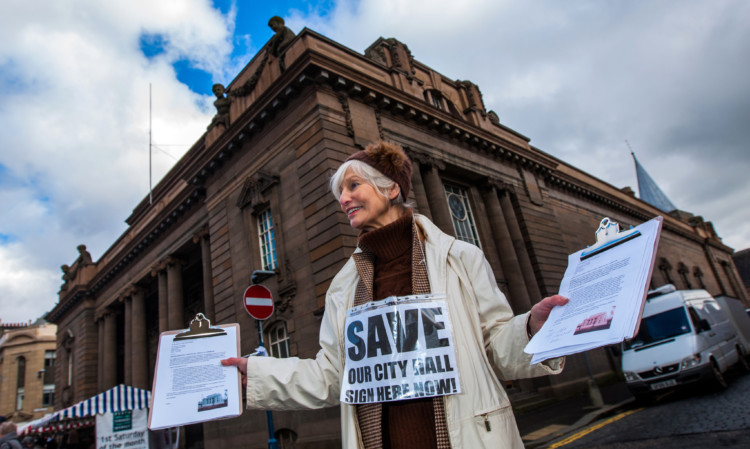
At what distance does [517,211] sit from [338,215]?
11486 millimetres

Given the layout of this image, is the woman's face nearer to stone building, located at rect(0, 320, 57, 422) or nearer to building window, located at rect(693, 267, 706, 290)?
building window, located at rect(693, 267, 706, 290)

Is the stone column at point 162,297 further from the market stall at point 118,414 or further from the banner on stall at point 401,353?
the banner on stall at point 401,353

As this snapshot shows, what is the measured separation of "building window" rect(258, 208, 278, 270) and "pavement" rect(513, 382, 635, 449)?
9046 millimetres

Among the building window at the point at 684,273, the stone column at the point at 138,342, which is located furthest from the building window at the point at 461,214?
the building window at the point at 684,273

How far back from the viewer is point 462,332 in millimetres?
2049

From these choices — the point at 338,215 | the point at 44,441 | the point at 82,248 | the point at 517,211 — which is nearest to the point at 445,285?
the point at 338,215

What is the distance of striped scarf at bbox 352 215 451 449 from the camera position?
6.28ft

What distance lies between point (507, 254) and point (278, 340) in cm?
1022

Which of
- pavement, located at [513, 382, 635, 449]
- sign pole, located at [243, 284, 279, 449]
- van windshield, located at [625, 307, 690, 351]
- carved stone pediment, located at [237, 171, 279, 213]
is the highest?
carved stone pediment, located at [237, 171, 279, 213]

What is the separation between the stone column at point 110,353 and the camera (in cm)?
2824

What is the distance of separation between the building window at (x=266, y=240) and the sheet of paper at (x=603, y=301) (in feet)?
44.4

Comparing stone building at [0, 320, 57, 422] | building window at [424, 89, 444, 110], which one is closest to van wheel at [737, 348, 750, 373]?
building window at [424, 89, 444, 110]

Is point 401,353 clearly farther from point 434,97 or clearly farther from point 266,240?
point 434,97

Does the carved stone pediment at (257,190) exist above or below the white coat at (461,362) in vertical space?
above
